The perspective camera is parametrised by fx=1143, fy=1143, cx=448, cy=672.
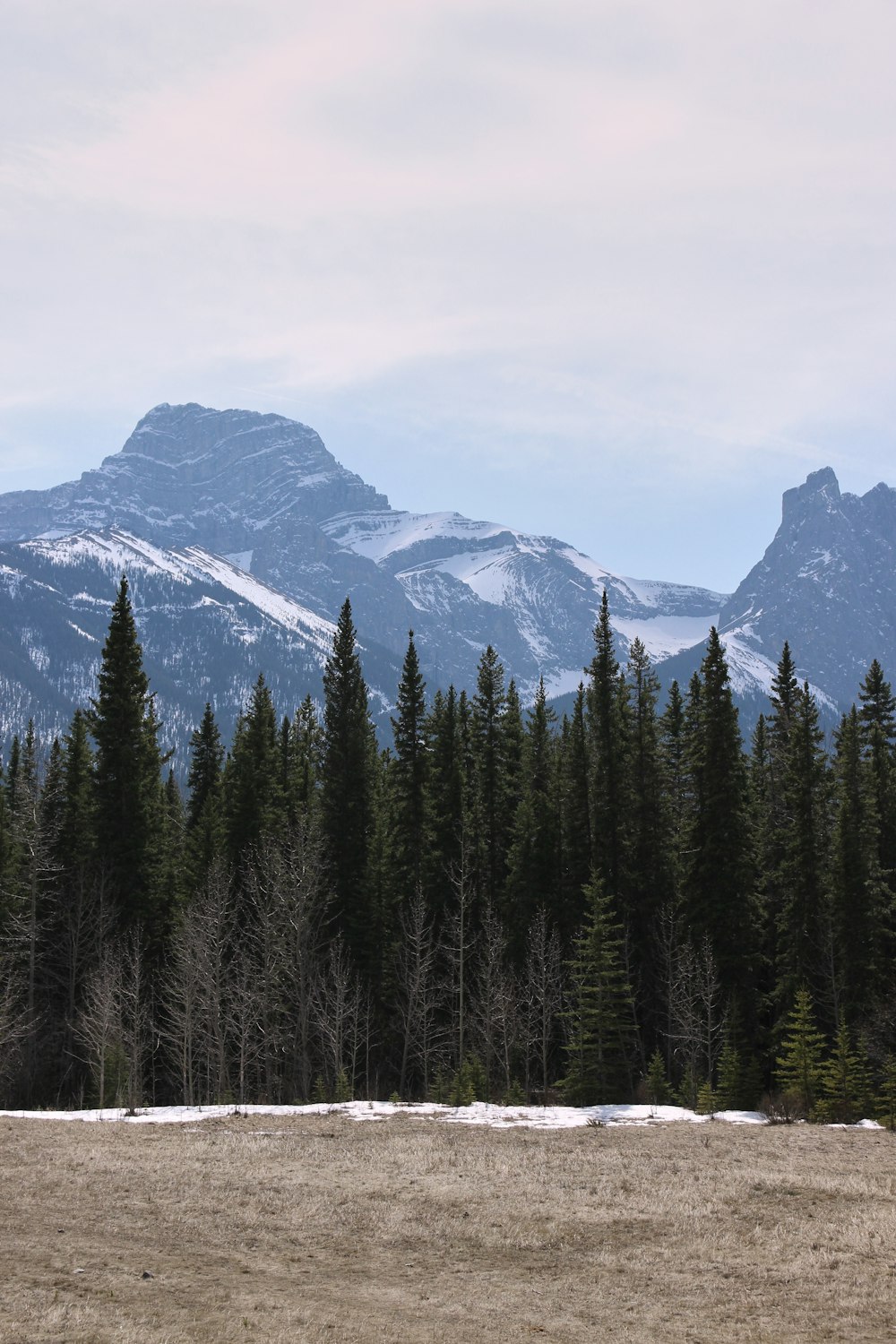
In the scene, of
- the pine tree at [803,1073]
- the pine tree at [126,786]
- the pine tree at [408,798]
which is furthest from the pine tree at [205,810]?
the pine tree at [803,1073]

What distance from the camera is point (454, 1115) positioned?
32.5m

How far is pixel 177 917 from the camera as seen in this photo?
176ft

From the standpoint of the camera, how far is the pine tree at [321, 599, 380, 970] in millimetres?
56969

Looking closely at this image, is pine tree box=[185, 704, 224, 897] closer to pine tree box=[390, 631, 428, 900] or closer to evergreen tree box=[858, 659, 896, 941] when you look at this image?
pine tree box=[390, 631, 428, 900]

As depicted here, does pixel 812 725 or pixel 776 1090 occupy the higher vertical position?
pixel 812 725

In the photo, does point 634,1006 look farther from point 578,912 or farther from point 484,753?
point 484,753

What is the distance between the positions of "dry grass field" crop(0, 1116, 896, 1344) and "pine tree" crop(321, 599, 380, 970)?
2915cm

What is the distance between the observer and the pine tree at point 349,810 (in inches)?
2243

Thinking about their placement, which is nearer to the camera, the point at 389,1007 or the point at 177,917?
the point at 177,917

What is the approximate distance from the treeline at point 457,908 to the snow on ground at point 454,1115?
17.3 feet

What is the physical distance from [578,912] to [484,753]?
462 inches

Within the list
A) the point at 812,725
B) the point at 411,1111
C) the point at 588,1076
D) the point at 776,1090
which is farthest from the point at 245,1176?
the point at 812,725

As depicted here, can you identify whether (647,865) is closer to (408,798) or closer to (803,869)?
(803,869)

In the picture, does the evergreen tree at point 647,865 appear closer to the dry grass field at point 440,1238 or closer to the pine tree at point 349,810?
the pine tree at point 349,810
